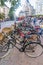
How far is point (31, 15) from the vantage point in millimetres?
10469

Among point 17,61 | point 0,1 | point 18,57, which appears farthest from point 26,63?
point 0,1

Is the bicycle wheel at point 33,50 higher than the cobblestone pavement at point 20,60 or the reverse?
higher

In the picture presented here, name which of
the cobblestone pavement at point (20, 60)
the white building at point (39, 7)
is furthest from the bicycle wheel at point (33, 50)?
the white building at point (39, 7)

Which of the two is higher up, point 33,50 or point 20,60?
point 33,50

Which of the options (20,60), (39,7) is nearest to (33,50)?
(20,60)

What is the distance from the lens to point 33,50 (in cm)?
421

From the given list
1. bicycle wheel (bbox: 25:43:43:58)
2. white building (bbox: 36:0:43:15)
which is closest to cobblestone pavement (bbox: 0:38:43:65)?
bicycle wheel (bbox: 25:43:43:58)

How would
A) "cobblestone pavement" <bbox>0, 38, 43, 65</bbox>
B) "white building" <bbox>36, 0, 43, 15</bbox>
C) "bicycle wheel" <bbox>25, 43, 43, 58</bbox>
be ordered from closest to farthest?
1. "cobblestone pavement" <bbox>0, 38, 43, 65</bbox>
2. "bicycle wheel" <bbox>25, 43, 43, 58</bbox>
3. "white building" <bbox>36, 0, 43, 15</bbox>

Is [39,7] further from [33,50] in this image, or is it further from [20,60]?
[20,60]

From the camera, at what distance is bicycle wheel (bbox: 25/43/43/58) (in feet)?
13.3

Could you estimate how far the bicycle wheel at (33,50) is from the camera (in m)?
4.06

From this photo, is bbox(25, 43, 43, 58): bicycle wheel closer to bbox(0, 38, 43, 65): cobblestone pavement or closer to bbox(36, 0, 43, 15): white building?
bbox(0, 38, 43, 65): cobblestone pavement

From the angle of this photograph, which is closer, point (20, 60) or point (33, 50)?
point (20, 60)

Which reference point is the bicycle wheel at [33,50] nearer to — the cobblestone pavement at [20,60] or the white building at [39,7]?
the cobblestone pavement at [20,60]
